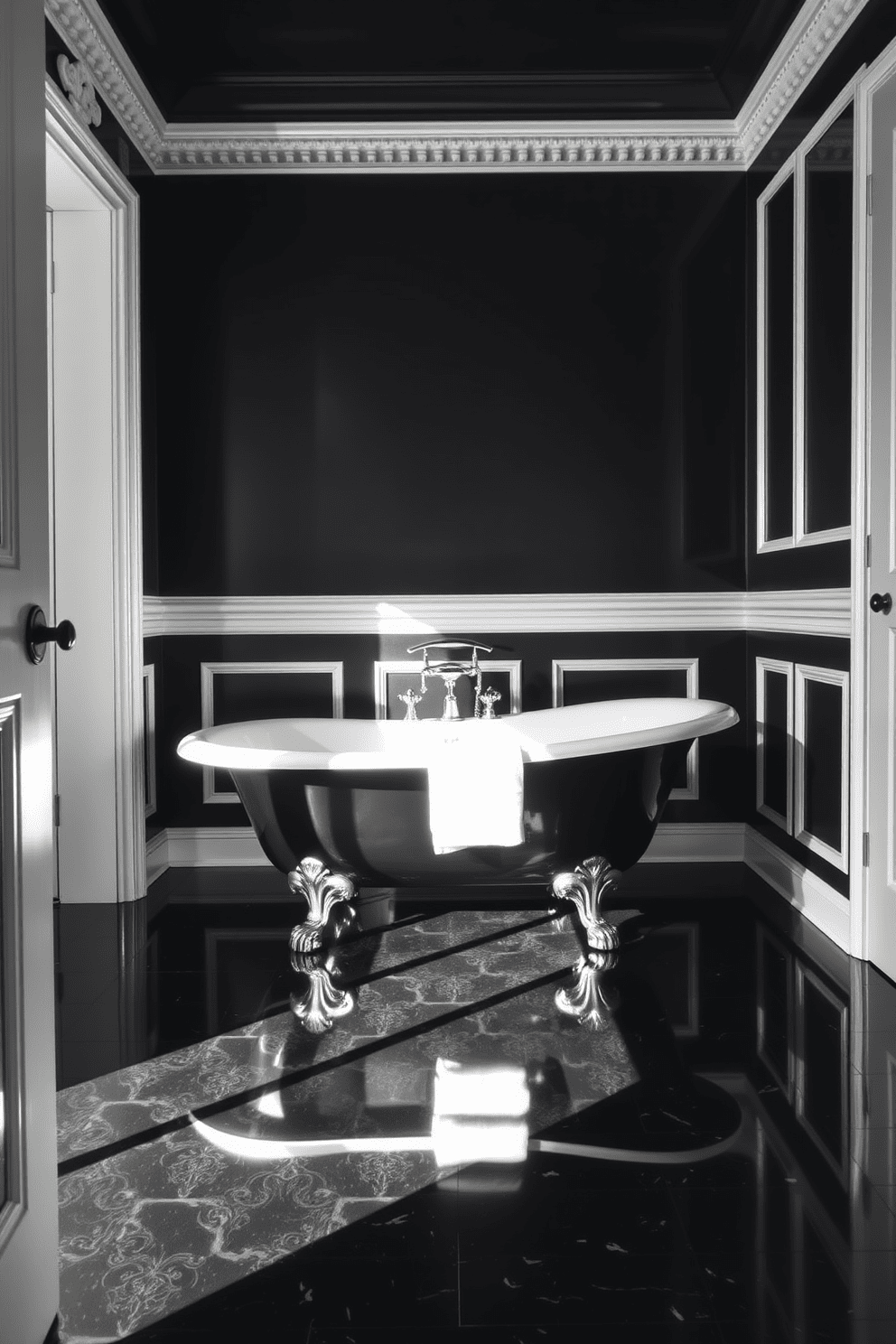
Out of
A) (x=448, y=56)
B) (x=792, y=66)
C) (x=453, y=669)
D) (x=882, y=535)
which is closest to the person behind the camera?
(x=882, y=535)

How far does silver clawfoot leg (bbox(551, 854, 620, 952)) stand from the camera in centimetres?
A: 305

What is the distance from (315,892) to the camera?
306 cm

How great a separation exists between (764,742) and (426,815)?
1550 millimetres

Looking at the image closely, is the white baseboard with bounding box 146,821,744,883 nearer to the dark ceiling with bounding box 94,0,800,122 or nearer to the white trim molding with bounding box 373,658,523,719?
the white trim molding with bounding box 373,658,523,719

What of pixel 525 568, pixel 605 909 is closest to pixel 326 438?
pixel 525 568

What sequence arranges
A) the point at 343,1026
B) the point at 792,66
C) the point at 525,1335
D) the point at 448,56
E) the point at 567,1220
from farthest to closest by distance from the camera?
the point at 448,56, the point at 792,66, the point at 343,1026, the point at 567,1220, the point at 525,1335

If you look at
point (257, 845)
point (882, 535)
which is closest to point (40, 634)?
point (882, 535)

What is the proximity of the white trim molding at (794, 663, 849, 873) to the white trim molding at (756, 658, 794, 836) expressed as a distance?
0.03m

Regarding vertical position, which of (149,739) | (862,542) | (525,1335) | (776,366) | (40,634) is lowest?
(525,1335)

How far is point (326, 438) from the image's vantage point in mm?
4051

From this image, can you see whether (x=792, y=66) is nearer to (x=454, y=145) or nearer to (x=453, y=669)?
(x=454, y=145)

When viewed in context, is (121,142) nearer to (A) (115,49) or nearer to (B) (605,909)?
(A) (115,49)

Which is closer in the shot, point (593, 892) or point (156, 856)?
point (593, 892)

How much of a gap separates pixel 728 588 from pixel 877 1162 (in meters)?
2.51
